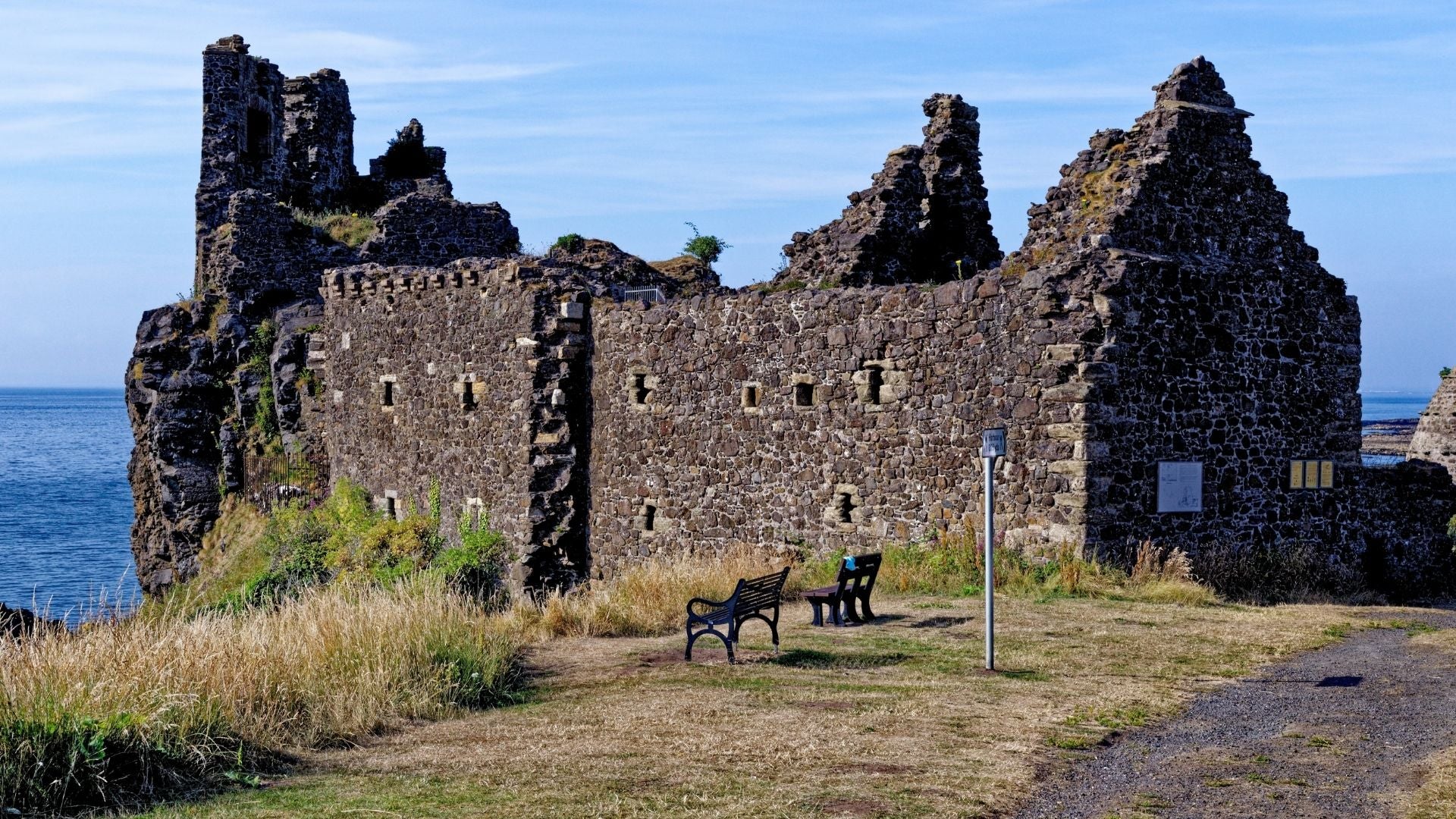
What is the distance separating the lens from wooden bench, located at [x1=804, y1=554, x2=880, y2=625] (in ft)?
48.0

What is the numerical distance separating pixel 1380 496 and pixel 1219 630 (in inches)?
240

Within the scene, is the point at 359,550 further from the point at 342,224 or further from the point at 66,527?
the point at 66,527

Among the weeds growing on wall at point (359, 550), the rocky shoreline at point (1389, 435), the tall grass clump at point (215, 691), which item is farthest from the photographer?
the rocky shoreline at point (1389, 435)

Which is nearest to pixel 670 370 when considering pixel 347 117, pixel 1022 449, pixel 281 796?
pixel 1022 449

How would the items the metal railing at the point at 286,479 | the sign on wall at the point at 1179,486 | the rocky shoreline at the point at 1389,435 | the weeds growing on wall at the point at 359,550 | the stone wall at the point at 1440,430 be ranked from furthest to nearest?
1. the rocky shoreline at the point at 1389,435
2. the metal railing at the point at 286,479
3. the stone wall at the point at 1440,430
4. the weeds growing on wall at the point at 359,550
5. the sign on wall at the point at 1179,486

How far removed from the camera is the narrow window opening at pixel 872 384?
59.9ft

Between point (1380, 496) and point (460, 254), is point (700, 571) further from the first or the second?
point (460, 254)

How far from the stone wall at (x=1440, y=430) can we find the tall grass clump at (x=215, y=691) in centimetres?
1966

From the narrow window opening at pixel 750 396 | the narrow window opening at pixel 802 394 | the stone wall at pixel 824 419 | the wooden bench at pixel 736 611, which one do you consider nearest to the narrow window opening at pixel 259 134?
the stone wall at pixel 824 419

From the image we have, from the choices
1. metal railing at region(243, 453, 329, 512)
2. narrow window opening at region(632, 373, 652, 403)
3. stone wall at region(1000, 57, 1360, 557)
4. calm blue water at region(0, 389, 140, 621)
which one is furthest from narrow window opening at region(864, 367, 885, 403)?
metal railing at region(243, 453, 329, 512)

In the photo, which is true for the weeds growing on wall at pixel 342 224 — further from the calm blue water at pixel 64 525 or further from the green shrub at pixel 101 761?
the green shrub at pixel 101 761

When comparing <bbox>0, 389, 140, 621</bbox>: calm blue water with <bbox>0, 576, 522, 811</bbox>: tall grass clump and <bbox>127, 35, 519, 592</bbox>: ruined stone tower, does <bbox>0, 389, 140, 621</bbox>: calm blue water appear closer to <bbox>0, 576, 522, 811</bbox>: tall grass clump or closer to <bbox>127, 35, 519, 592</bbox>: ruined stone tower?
<bbox>0, 576, 522, 811</bbox>: tall grass clump

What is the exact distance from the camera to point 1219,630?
14070 mm

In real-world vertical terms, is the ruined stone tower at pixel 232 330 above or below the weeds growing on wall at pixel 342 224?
below
